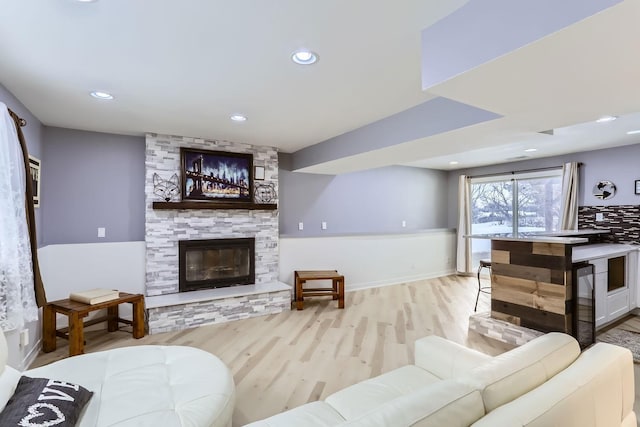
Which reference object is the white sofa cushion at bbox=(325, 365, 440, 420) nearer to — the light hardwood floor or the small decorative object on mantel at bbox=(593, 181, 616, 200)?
the light hardwood floor

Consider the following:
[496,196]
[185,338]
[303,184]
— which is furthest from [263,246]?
[496,196]

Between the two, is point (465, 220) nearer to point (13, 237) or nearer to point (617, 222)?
point (617, 222)

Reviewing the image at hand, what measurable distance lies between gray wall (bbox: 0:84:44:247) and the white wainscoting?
2893 mm

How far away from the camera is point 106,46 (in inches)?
74.5

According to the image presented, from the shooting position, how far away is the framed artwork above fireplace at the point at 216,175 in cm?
417

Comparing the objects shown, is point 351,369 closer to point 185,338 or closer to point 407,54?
point 185,338

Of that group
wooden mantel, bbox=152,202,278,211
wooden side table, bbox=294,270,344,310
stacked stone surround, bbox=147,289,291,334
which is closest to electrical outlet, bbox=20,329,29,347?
stacked stone surround, bbox=147,289,291,334

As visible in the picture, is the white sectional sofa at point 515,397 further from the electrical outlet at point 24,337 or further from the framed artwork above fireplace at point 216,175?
the framed artwork above fireplace at point 216,175

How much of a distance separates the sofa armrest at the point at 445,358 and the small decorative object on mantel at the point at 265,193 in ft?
10.6

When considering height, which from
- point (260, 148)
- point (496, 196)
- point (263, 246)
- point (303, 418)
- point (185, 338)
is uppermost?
point (260, 148)

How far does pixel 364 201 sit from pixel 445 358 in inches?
169

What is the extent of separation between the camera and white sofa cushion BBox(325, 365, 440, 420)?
60.4 inches

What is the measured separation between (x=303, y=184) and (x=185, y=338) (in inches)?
112

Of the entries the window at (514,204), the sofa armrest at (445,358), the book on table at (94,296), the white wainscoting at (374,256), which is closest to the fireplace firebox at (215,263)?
the white wainscoting at (374,256)
